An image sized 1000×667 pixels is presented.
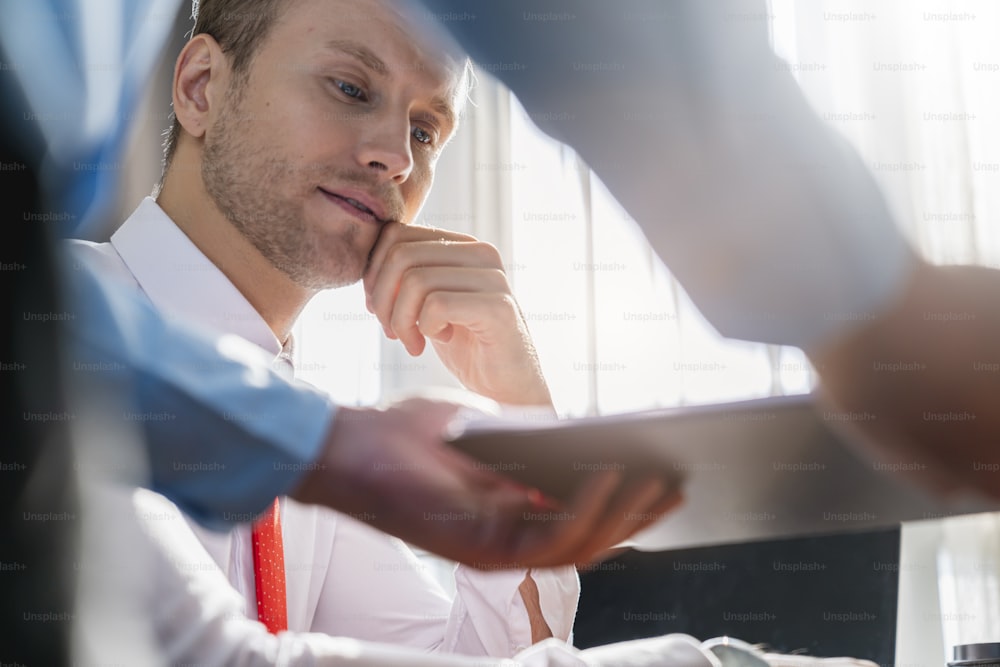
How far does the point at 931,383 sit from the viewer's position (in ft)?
1.16

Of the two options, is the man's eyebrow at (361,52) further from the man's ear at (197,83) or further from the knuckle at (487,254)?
the knuckle at (487,254)

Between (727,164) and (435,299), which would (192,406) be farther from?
(435,299)

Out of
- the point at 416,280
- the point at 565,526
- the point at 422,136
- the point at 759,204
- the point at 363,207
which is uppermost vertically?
the point at 422,136

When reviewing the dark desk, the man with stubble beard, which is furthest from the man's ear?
the dark desk

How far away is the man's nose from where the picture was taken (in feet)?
3.05

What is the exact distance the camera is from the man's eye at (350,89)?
97 centimetres

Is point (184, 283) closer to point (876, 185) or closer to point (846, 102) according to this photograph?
point (876, 185)

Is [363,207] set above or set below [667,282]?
above

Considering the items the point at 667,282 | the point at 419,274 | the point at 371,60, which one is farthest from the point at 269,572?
the point at 371,60

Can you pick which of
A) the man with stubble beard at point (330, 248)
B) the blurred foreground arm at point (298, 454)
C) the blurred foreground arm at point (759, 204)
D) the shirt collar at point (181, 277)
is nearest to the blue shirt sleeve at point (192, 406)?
the blurred foreground arm at point (298, 454)

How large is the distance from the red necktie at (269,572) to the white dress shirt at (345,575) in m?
0.08

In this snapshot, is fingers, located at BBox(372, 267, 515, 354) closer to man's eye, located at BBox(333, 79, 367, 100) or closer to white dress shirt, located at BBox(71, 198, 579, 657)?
white dress shirt, located at BBox(71, 198, 579, 657)

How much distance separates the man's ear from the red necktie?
47 centimetres

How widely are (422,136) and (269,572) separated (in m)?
0.52
